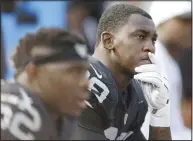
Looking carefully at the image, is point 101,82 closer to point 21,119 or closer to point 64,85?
point 64,85

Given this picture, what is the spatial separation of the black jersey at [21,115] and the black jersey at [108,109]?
0.68 meters

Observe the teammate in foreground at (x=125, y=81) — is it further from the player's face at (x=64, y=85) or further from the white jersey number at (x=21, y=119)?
the white jersey number at (x=21, y=119)

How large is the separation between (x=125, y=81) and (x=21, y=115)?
3.96ft

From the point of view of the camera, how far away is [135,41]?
4246 millimetres

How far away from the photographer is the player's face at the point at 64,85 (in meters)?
3.29

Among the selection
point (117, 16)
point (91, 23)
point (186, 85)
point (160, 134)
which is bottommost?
point (160, 134)

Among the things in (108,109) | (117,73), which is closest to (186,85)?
(117,73)

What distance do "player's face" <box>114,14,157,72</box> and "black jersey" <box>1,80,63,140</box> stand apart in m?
1.14

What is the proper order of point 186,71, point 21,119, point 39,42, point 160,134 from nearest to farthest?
point 21,119
point 39,42
point 160,134
point 186,71

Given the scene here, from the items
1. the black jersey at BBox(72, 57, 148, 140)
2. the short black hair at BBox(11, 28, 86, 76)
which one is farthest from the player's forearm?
the short black hair at BBox(11, 28, 86, 76)

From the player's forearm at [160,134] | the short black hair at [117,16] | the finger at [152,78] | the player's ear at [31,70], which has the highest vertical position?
the short black hair at [117,16]

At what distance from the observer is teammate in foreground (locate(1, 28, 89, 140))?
10.5ft

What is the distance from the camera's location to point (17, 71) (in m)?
3.32

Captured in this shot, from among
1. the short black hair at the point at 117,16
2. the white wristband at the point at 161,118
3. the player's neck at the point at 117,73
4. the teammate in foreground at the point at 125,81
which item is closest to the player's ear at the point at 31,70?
the teammate in foreground at the point at 125,81
